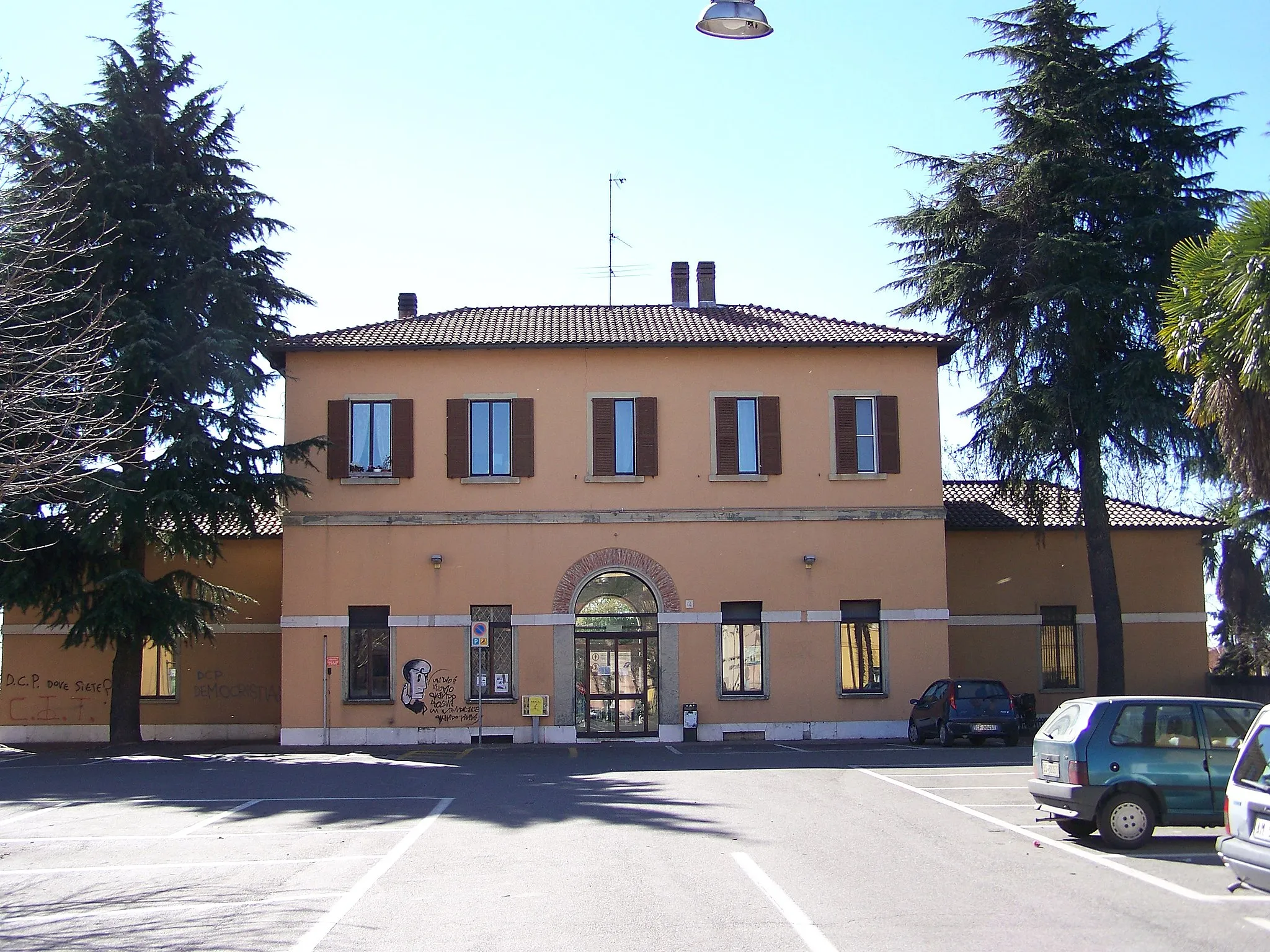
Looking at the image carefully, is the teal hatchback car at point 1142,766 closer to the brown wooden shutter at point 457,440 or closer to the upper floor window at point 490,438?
the upper floor window at point 490,438

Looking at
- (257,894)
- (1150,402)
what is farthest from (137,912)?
(1150,402)

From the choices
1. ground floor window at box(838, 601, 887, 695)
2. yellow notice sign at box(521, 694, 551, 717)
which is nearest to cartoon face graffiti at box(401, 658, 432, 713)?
yellow notice sign at box(521, 694, 551, 717)

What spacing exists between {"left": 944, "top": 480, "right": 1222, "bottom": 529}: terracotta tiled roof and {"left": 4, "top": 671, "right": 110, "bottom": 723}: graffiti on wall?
70.4 ft

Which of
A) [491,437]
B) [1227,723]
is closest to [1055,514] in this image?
[491,437]

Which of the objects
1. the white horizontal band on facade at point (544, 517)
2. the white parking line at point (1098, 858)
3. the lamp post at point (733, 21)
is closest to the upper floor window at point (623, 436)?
the white horizontal band on facade at point (544, 517)

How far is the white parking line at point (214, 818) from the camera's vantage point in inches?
556

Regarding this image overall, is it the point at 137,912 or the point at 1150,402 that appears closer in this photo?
the point at 137,912

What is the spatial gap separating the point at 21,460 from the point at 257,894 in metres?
5.15

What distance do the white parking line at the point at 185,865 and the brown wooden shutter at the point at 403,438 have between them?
16.0 meters

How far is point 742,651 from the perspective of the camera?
27359 mm

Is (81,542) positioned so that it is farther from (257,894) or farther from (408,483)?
(257,894)

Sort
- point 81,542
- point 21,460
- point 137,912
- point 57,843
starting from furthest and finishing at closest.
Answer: point 81,542, point 57,843, point 21,460, point 137,912

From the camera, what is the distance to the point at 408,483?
27.5 meters

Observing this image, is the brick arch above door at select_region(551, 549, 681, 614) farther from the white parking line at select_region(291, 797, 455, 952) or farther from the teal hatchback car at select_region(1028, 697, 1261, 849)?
the teal hatchback car at select_region(1028, 697, 1261, 849)
